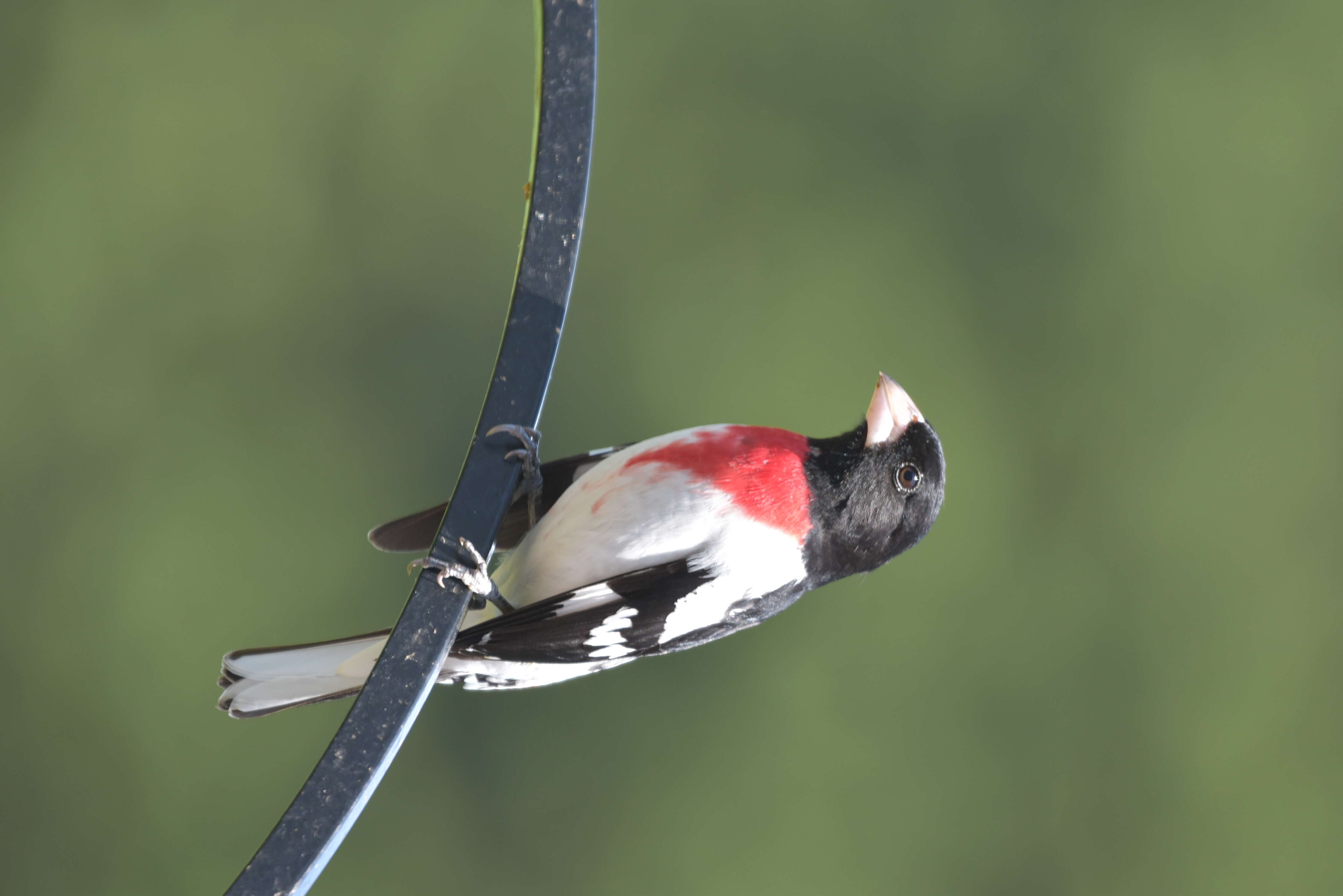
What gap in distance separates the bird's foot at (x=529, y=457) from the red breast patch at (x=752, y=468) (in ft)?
0.29

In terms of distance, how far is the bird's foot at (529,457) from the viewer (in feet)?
2.18

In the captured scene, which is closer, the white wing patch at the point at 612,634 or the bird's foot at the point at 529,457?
the bird's foot at the point at 529,457

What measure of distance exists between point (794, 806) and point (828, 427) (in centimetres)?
70

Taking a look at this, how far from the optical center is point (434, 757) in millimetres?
1877

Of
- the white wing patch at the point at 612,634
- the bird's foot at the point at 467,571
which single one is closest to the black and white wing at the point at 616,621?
the white wing patch at the point at 612,634

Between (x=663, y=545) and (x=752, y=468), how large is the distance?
0.36 ft

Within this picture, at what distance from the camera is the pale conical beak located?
0.92 metres

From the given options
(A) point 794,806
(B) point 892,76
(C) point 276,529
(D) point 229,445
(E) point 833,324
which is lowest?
(A) point 794,806

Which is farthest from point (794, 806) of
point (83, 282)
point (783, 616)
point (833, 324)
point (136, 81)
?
point (136, 81)

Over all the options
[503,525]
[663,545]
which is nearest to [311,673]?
[503,525]

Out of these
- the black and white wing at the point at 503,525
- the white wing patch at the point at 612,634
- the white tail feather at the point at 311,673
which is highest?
the black and white wing at the point at 503,525

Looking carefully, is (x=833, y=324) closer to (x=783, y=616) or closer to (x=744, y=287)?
(x=744, y=287)

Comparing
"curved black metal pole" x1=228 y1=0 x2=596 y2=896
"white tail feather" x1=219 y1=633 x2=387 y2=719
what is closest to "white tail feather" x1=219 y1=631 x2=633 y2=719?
"white tail feather" x1=219 y1=633 x2=387 y2=719

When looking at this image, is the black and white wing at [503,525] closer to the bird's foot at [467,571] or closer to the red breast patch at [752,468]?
the red breast patch at [752,468]
